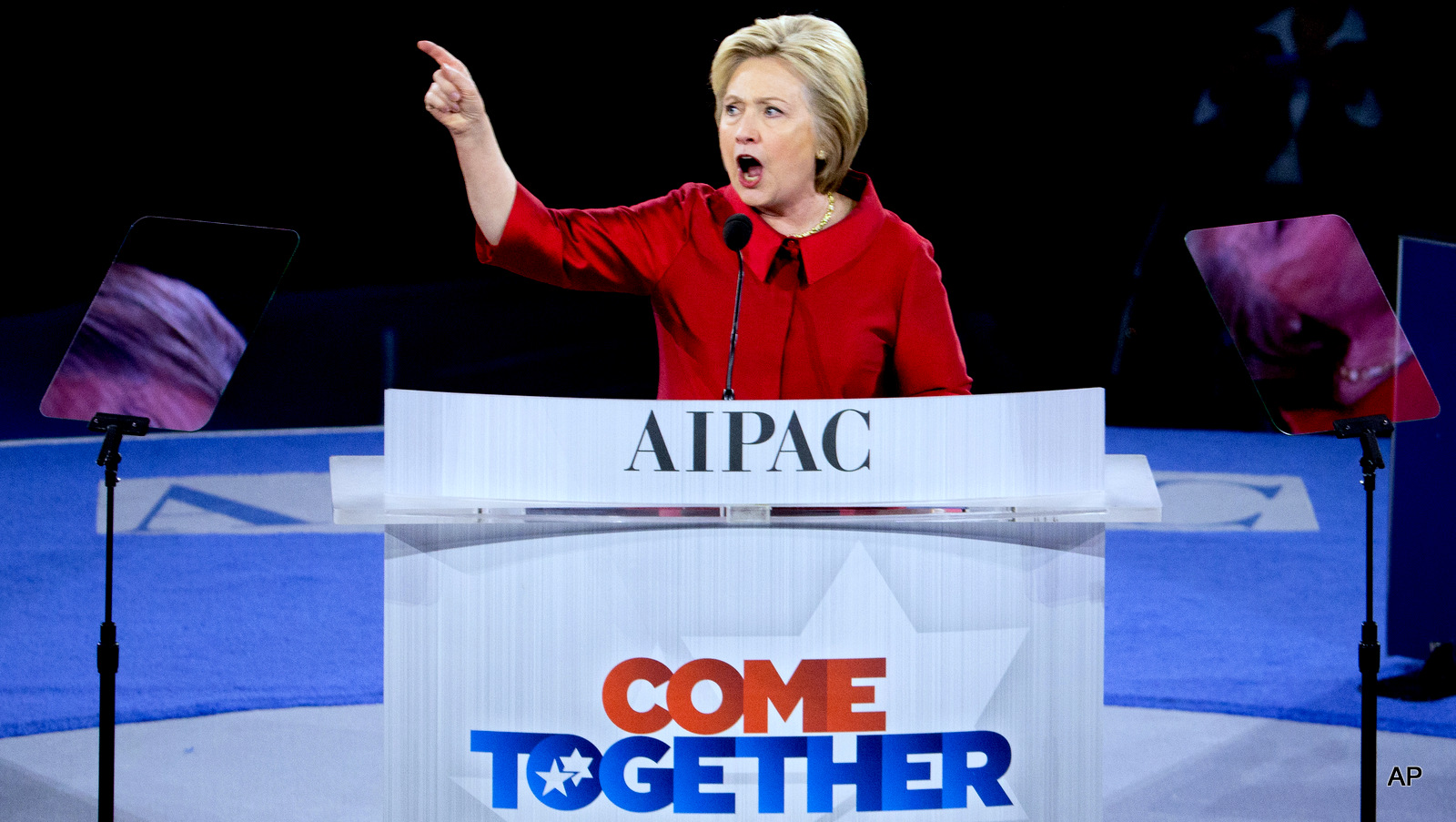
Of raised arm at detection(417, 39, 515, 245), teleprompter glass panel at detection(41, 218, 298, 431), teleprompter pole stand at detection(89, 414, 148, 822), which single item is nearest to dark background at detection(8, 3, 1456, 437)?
teleprompter glass panel at detection(41, 218, 298, 431)

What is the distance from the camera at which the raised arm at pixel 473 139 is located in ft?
8.05

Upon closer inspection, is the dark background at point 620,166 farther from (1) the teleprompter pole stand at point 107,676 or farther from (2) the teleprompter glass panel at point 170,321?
(1) the teleprompter pole stand at point 107,676

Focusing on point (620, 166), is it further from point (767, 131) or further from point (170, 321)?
point (767, 131)

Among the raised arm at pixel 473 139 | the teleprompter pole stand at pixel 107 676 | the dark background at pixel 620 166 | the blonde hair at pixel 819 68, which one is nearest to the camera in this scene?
the raised arm at pixel 473 139

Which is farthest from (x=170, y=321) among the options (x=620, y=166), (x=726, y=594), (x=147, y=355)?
(x=620, y=166)

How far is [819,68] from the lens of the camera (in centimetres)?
282

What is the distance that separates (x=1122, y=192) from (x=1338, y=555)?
2.84 m

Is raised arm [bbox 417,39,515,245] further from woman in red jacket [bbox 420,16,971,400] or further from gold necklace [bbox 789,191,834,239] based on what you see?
gold necklace [bbox 789,191,834,239]

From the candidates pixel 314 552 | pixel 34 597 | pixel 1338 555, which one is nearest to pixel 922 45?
pixel 1338 555

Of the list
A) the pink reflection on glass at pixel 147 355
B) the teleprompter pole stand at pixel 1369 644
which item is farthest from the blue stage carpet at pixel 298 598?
the pink reflection on glass at pixel 147 355

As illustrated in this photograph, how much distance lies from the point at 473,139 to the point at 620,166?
527cm

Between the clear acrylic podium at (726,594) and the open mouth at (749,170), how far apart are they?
3.32ft

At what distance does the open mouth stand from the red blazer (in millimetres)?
91

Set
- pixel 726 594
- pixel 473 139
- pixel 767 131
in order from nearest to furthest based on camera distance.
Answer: pixel 726 594 → pixel 473 139 → pixel 767 131
